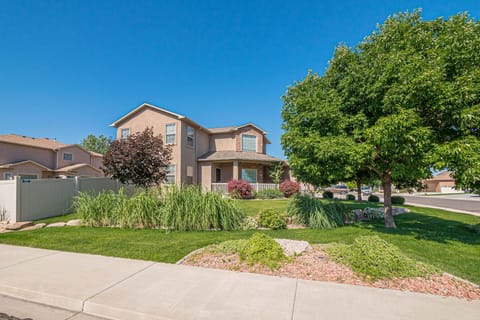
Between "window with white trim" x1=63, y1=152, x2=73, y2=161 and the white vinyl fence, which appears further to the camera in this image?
"window with white trim" x1=63, y1=152, x2=73, y2=161

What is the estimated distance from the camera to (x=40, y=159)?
24.9 meters

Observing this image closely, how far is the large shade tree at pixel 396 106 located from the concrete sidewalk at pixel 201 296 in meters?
3.89

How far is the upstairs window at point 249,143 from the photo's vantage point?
22375 millimetres

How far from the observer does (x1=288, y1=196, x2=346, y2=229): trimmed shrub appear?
8219mm

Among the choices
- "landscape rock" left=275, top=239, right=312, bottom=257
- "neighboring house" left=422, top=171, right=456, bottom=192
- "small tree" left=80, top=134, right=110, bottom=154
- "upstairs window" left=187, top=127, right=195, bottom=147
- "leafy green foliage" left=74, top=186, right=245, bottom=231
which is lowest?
"neighboring house" left=422, top=171, right=456, bottom=192

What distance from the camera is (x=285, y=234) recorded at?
7.14 m

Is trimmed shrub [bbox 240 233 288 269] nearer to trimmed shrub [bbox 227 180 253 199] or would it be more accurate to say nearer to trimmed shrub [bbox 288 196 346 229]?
trimmed shrub [bbox 288 196 346 229]

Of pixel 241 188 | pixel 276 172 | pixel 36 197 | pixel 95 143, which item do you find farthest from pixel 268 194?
pixel 95 143

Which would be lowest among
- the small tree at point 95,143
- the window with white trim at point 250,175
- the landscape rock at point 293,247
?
the landscape rock at point 293,247

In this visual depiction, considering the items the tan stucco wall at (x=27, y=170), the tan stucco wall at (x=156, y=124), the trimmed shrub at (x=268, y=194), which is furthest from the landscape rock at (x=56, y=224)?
the tan stucco wall at (x=27, y=170)

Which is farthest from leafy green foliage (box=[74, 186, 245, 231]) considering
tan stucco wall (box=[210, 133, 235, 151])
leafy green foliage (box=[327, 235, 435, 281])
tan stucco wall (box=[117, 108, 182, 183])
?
tan stucco wall (box=[210, 133, 235, 151])

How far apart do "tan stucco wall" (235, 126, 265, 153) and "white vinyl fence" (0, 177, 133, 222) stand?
1291 cm

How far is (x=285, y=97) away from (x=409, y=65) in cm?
380

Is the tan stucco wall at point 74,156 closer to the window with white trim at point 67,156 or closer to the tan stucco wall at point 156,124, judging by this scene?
the window with white trim at point 67,156
